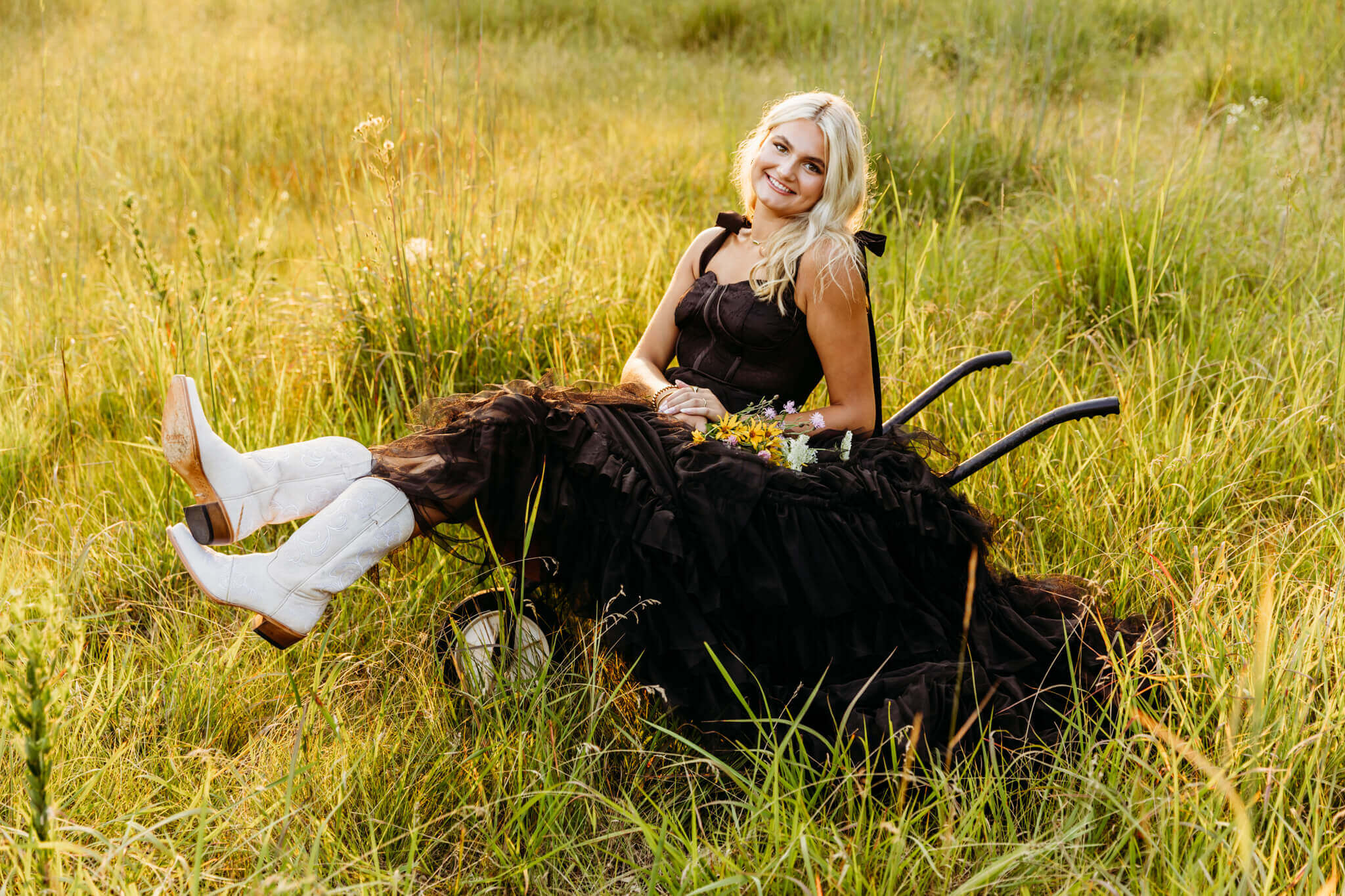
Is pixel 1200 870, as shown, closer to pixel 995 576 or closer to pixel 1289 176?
pixel 995 576

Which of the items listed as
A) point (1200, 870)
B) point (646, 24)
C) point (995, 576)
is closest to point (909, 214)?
point (995, 576)

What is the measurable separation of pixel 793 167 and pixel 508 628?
1600 mm

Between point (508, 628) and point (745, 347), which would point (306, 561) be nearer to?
point (508, 628)

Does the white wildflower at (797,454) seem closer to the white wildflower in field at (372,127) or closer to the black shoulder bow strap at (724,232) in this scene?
the black shoulder bow strap at (724,232)

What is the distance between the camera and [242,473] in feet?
7.20

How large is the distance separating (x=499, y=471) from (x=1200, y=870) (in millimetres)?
1706

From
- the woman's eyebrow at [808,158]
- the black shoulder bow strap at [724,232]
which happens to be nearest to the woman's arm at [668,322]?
the black shoulder bow strap at [724,232]

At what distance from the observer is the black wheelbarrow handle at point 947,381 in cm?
287

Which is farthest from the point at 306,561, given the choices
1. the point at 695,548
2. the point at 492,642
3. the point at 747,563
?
the point at 747,563

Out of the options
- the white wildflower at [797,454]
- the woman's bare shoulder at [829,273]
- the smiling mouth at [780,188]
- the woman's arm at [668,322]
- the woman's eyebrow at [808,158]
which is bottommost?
the white wildflower at [797,454]

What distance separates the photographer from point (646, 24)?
9781 mm

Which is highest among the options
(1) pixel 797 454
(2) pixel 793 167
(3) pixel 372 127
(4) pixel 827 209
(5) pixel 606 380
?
(3) pixel 372 127

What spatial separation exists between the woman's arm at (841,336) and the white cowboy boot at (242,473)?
124 centimetres

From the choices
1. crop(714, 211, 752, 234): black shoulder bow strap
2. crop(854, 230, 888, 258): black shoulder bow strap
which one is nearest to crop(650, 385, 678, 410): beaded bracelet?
crop(714, 211, 752, 234): black shoulder bow strap
